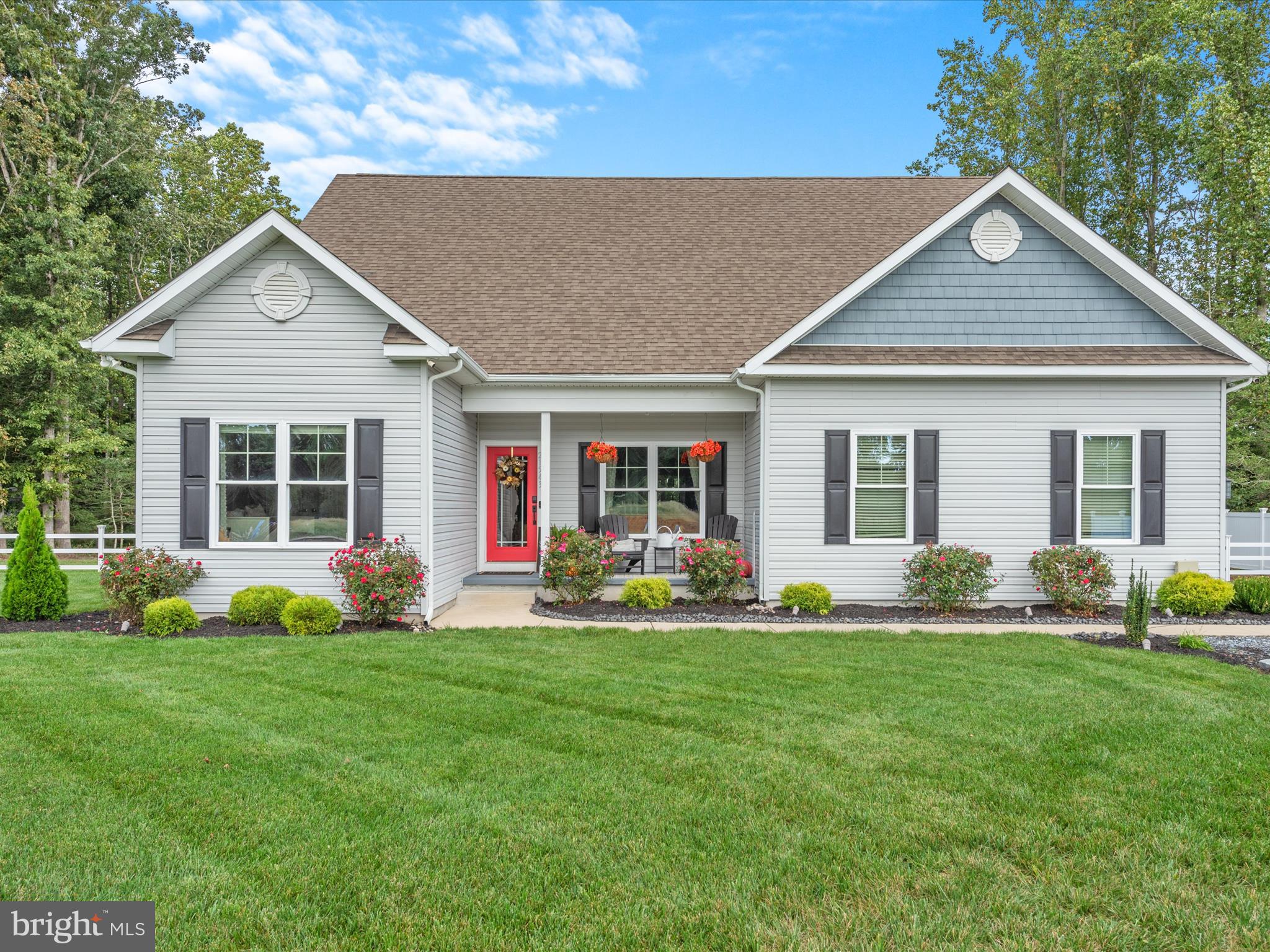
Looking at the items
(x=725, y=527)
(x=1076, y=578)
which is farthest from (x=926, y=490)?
(x=725, y=527)

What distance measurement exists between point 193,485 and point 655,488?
22.0 feet

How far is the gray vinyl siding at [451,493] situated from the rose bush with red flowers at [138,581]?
293 centimetres

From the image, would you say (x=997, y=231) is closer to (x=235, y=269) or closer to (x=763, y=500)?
(x=763, y=500)

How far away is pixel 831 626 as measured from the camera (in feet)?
29.2

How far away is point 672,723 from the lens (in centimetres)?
501

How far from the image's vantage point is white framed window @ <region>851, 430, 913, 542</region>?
399 inches

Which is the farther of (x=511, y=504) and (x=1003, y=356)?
(x=511, y=504)

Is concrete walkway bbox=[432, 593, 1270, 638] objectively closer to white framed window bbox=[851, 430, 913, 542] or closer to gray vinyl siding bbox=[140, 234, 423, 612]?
gray vinyl siding bbox=[140, 234, 423, 612]

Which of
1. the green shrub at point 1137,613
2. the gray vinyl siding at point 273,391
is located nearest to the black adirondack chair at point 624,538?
the gray vinyl siding at point 273,391

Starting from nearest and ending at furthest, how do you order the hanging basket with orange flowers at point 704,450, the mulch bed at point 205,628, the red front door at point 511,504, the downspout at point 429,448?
the mulch bed at point 205,628
the downspout at point 429,448
the hanging basket with orange flowers at point 704,450
the red front door at point 511,504

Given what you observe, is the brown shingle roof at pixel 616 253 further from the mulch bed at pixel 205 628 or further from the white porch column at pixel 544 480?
the mulch bed at pixel 205 628

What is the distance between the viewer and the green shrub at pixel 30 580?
8.80 m

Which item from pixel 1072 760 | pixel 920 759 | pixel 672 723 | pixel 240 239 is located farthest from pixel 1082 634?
pixel 240 239

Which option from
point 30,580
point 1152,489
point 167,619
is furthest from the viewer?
point 1152,489
